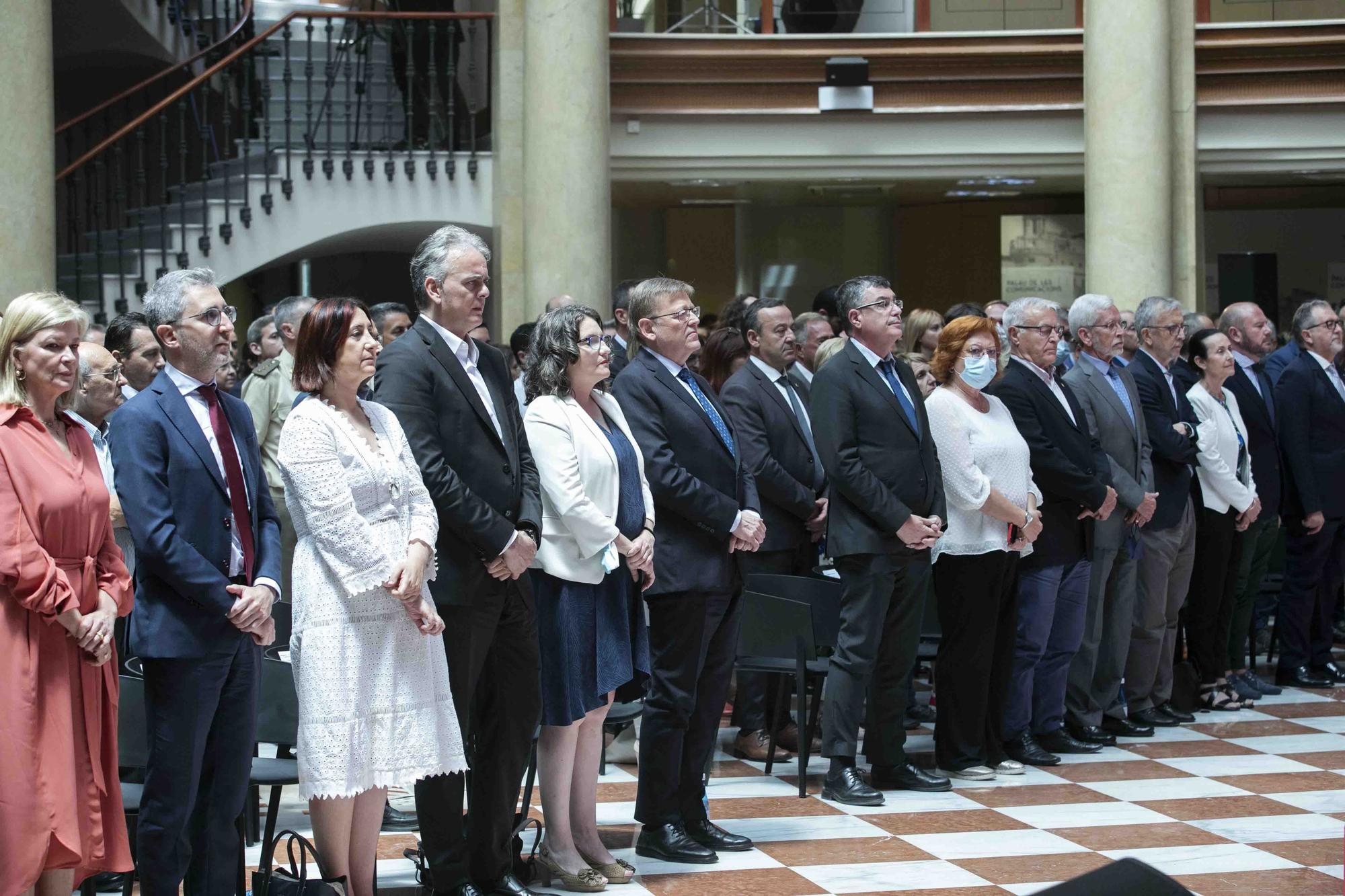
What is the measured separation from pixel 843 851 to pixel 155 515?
2.34m

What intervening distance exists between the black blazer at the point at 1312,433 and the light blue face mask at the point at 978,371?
2453mm

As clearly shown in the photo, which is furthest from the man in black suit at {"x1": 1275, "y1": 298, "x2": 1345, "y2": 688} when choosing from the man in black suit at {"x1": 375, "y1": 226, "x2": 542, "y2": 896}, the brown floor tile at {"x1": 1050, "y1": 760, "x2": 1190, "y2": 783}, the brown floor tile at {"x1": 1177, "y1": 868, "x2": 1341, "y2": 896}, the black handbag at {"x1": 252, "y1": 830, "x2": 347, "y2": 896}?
the black handbag at {"x1": 252, "y1": 830, "x2": 347, "y2": 896}

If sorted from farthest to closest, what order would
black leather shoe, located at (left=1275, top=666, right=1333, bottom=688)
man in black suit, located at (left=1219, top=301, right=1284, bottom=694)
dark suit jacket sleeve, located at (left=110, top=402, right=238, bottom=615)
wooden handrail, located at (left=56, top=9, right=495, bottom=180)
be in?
wooden handrail, located at (left=56, top=9, right=495, bottom=180)
black leather shoe, located at (left=1275, top=666, right=1333, bottom=688)
man in black suit, located at (left=1219, top=301, right=1284, bottom=694)
dark suit jacket sleeve, located at (left=110, top=402, right=238, bottom=615)

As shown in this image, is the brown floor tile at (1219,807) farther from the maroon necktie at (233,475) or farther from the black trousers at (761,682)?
the maroon necktie at (233,475)

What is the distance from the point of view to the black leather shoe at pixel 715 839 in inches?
196

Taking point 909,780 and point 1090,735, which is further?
point 1090,735

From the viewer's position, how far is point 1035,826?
17.3 feet

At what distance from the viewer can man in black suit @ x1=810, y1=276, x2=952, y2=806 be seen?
18.1 ft

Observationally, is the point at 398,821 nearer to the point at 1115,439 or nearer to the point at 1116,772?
the point at 1116,772

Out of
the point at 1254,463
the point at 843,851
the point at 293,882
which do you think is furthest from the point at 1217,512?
the point at 293,882

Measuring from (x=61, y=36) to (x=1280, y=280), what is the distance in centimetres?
975

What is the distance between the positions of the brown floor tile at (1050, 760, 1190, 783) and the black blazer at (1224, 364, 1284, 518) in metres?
1.90

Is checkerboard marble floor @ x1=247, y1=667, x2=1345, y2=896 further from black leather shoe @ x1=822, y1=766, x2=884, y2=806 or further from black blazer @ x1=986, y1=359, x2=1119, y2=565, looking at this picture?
black blazer @ x1=986, y1=359, x2=1119, y2=565

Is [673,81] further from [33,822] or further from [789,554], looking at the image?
[33,822]
